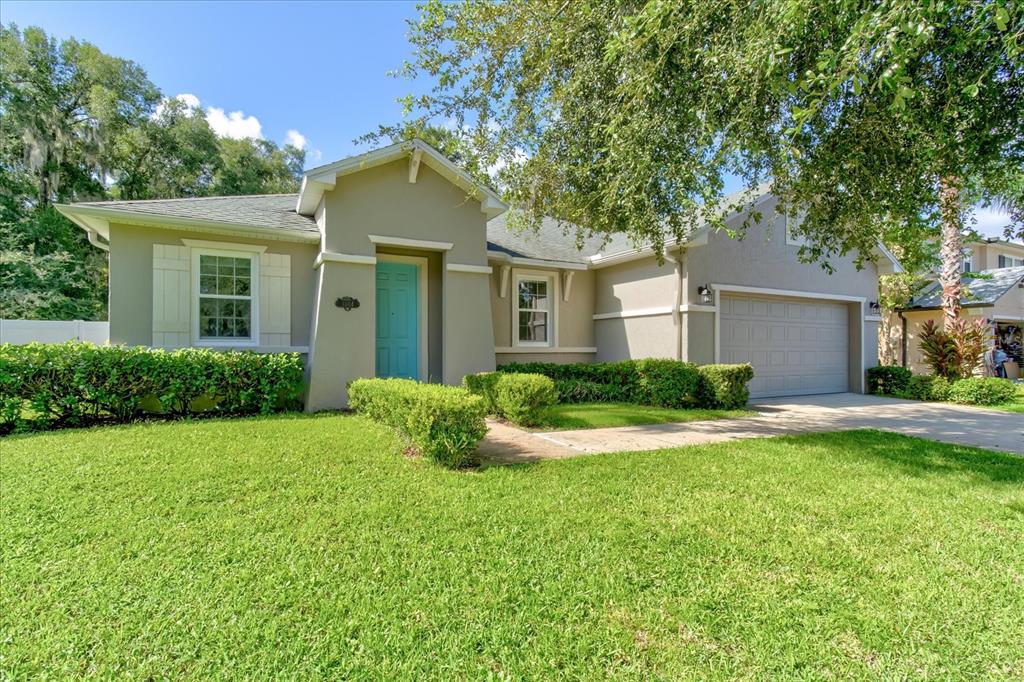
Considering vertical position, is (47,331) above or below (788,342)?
above

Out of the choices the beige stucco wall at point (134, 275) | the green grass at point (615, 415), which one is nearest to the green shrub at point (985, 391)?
the green grass at point (615, 415)

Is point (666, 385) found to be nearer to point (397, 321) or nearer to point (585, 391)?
point (585, 391)

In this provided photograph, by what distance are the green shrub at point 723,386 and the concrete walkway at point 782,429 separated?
55 cm

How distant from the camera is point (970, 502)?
419cm

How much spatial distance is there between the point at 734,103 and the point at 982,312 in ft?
59.5

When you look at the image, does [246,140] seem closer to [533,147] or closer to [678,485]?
[533,147]

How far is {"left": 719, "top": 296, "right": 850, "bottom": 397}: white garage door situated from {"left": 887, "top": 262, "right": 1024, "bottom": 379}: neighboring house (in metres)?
5.28

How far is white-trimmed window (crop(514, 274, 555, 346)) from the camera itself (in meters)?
12.0

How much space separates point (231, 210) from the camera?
897 cm

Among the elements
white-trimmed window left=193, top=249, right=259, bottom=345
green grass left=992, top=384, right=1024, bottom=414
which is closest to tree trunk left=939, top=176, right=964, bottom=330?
green grass left=992, top=384, right=1024, bottom=414

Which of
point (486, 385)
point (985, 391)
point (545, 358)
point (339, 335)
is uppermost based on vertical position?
point (339, 335)

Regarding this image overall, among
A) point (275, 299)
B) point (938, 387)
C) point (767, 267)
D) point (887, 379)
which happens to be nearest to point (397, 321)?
point (275, 299)

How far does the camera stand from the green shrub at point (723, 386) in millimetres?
9492

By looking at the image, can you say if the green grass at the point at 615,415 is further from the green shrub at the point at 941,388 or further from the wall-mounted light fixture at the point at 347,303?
the green shrub at the point at 941,388
